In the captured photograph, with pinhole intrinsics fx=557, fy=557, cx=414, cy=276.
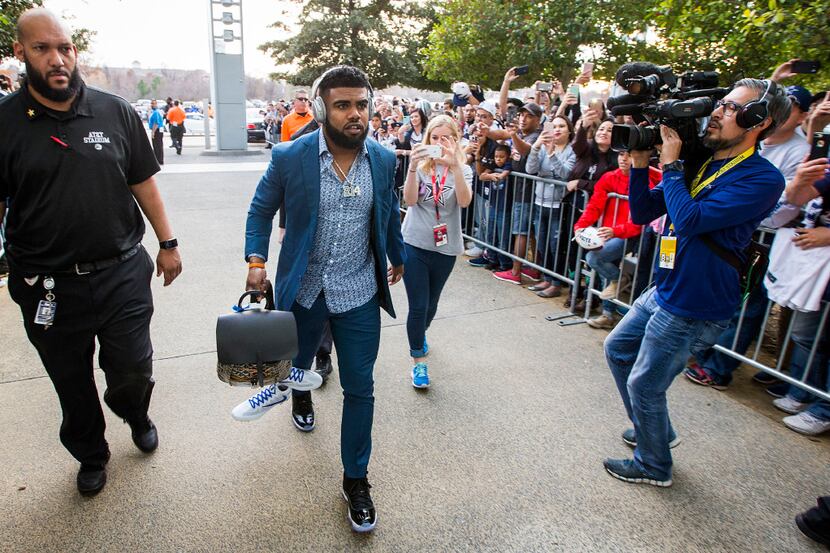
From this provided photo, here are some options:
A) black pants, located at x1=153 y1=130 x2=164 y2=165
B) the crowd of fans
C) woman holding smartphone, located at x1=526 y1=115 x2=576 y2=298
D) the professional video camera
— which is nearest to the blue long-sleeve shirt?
the professional video camera

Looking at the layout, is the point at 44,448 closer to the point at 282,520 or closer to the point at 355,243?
the point at 282,520

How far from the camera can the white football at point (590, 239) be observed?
4.80 meters

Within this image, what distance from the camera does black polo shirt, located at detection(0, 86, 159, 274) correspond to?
244 cm

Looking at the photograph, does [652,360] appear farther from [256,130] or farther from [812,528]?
[256,130]

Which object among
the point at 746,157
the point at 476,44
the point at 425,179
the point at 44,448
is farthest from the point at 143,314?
the point at 476,44

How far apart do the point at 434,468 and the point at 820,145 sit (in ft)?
9.96

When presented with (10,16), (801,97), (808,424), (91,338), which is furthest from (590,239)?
(10,16)

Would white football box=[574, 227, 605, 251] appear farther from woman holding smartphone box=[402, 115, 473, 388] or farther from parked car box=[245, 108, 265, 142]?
parked car box=[245, 108, 265, 142]

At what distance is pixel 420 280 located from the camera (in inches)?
154

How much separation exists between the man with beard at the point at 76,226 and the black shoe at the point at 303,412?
34.5 inches

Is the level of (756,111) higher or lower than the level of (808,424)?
higher

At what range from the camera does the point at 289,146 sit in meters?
2.64

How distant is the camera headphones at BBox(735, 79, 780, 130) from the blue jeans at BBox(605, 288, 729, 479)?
893 millimetres

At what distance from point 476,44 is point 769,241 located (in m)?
11.9
